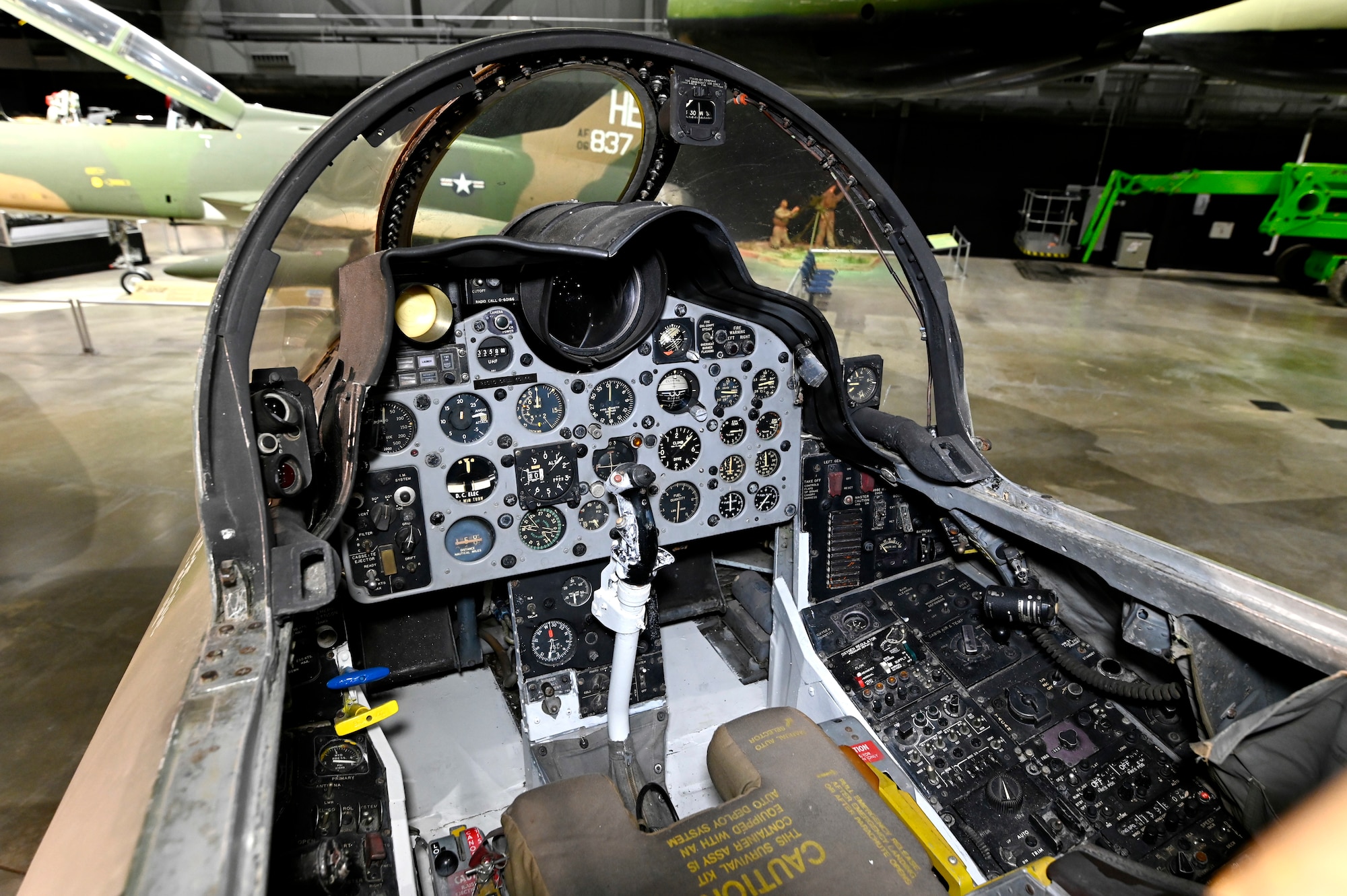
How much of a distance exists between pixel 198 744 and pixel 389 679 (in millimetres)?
2062

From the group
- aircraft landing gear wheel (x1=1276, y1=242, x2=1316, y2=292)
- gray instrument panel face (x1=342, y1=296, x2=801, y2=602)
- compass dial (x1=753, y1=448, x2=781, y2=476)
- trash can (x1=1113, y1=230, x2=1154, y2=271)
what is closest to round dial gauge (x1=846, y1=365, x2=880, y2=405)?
gray instrument panel face (x1=342, y1=296, x2=801, y2=602)

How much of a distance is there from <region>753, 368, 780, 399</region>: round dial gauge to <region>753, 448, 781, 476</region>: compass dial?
21cm

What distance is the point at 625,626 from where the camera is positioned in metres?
2.18

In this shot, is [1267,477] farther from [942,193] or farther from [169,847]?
[942,193]

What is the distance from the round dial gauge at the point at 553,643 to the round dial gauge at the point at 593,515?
36cm

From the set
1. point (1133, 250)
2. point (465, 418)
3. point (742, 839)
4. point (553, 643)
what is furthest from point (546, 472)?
point (1133, 250)

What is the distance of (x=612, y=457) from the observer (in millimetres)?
2492

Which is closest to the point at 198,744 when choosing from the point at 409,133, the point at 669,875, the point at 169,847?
the point at 169,847

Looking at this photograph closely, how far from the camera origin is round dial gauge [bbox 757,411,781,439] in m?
2.69

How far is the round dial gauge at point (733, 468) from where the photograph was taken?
8.75 feet

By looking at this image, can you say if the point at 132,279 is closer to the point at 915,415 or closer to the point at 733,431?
the point at 733,431

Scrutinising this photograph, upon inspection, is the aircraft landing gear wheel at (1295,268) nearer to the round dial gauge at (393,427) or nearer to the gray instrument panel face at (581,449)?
the gray instrument panel face at (581,449)

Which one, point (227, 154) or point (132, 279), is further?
point (132, 279)

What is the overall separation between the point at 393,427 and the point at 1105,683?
2.30 metres
